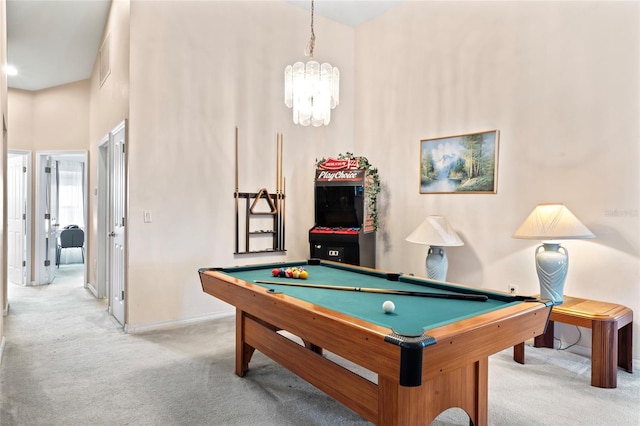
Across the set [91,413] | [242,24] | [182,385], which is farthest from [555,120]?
[91,413]

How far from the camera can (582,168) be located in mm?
3277

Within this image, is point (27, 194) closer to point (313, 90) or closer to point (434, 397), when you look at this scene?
point (313, 90)

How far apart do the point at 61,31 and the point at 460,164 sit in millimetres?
4747

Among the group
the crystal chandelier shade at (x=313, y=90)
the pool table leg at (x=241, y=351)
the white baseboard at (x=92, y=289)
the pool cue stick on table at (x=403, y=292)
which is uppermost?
the crystal chandelier shade at (x=313, y=90)

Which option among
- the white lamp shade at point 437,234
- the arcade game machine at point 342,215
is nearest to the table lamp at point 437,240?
the white lamp shade at point 437,234

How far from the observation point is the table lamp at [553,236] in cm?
301

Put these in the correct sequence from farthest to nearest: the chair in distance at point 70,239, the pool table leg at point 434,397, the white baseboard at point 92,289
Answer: the chair in distance at point 70,239 < the white baseboard at point 92,289 < the pool table leg at point 434,397

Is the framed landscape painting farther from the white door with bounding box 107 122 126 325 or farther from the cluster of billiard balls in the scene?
the white door with bounding box 107 122 126 325

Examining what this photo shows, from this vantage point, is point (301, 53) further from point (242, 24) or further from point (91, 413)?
point (91, 413)

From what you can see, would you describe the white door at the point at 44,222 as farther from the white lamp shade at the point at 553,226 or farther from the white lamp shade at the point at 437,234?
the white lamp shade at the point at 553,226

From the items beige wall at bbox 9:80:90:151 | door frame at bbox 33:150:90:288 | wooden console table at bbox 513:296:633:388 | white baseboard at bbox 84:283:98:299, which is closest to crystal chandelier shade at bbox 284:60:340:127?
wooden console table at bbox 513:296:633:388

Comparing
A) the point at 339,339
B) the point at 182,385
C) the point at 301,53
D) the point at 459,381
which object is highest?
the point at 301,53

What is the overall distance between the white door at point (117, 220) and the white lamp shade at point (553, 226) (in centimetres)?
369

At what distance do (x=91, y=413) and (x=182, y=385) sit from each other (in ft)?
1.79
